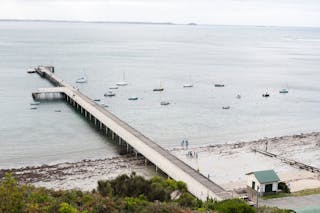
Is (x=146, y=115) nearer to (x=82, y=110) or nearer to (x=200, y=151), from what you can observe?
(x=82, y=110)

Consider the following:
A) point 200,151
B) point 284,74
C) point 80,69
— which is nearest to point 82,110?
point 200,151

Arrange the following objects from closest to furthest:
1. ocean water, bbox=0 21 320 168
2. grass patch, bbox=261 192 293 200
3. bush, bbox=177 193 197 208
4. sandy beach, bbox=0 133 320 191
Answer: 1. bush, bbox=177 193 197 208
2. grass patch, bbox=261 192 293 200
3. sandy beach, bbox=0 133 320 191
4. ocean water, bbox=0 21 320 168

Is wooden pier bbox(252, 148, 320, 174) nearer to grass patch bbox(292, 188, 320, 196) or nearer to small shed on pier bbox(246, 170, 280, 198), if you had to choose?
grass patch bbox(292, 188, 320, 196)

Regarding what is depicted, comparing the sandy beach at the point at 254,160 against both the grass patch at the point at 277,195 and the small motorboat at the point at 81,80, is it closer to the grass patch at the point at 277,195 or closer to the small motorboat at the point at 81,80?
the grass patch at the point at 277,195

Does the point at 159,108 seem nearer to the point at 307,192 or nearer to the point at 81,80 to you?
the point at 81,80

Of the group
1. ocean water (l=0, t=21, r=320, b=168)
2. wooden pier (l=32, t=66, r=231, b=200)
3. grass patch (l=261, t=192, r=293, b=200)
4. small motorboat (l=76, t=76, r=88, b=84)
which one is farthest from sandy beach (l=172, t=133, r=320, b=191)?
small motorboat (l=76, t=76, r=88, b=84)

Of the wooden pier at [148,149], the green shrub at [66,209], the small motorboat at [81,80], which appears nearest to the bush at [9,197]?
the green shrub at [66,209]
